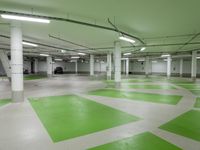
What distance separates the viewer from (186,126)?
15.2 ft

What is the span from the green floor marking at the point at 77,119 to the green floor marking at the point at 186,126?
3.74 feet

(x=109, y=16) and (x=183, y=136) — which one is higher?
(x=109, y=16)

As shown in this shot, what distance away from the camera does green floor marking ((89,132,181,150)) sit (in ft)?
11.1

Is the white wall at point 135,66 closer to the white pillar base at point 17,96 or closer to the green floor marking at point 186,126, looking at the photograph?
A: the white pillar base at point 17,96

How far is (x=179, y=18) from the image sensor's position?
7.17 meters

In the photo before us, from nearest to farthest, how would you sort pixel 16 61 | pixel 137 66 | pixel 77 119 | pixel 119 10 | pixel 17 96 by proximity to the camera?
1. pixel 77 119
2. pixel 119 10
3. pixel 16 61
4. pixel 17 96
5. pixel 137 66

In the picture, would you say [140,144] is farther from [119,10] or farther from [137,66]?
[137,66]

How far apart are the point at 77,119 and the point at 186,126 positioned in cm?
345

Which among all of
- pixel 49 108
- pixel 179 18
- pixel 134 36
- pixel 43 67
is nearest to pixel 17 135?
pixel 49 108

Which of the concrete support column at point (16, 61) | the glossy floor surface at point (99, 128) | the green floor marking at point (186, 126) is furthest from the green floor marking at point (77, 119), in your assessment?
the concrete support column at point (16, 61)

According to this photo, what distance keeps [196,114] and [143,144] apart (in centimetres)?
352

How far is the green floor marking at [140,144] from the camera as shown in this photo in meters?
3.39

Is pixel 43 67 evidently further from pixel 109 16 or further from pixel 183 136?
pixel 183 136

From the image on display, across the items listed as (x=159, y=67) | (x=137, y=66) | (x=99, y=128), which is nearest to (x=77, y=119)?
(x=99, y=128)
